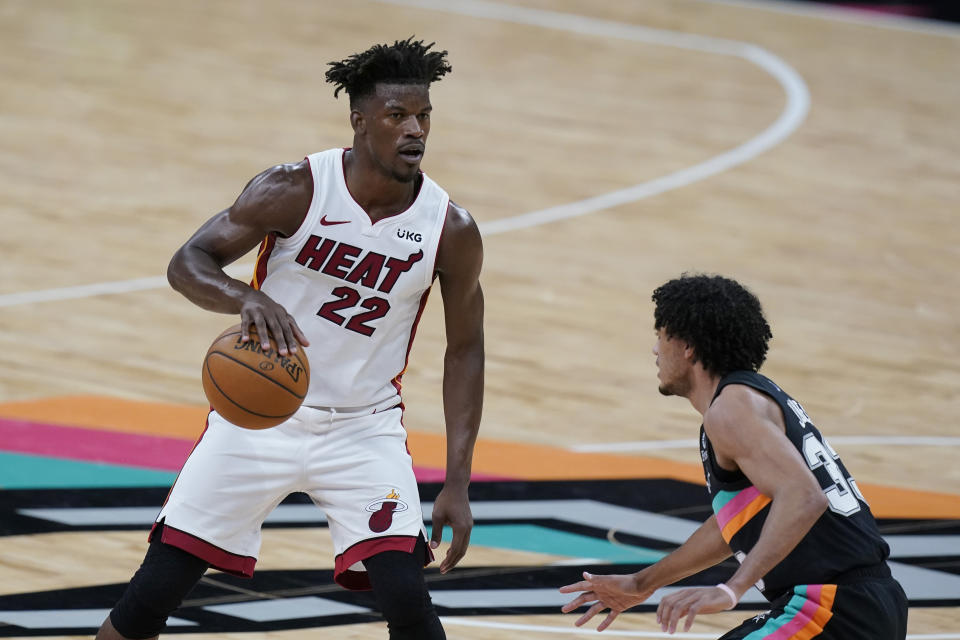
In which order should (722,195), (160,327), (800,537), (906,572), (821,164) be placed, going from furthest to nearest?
(821,164) → (722,195) → (160,327) → (906,572) → (800,537)

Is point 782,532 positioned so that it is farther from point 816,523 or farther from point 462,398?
point 462,398

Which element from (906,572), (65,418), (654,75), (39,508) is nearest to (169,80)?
(654,75)

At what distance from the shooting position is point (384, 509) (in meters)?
4.63

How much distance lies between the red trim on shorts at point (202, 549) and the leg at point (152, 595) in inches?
1.2

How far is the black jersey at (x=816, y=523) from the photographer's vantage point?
160 inches

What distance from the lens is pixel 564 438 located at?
8.87 m

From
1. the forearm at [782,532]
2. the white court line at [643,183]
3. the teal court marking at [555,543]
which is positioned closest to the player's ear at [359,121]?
the forearm at [782,532]

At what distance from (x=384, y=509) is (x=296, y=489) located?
0.27 metres

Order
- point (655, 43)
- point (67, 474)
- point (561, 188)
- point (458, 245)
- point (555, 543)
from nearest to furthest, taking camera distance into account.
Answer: point (458, 245), point (555, 543), point (67, 474), point (561, 188), point (655, 43)

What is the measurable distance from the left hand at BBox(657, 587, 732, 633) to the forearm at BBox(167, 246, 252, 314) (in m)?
1.44

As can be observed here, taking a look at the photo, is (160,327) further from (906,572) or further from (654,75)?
(654,75)

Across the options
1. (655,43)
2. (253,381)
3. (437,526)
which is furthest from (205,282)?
(655,43)

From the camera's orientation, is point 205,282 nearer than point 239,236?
Yes

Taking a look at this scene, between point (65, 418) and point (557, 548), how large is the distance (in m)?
2.95
